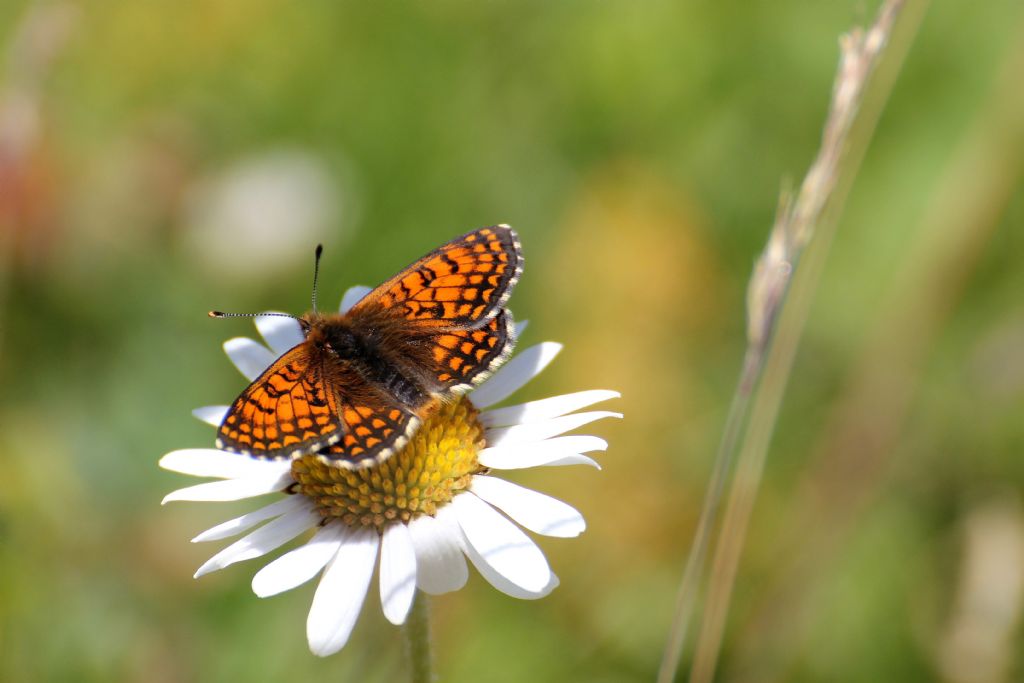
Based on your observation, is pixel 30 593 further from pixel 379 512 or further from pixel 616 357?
pixel 616 357

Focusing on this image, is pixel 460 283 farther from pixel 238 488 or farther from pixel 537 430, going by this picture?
pixel 238 488

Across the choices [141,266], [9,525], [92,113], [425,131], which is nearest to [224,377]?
[141,266]

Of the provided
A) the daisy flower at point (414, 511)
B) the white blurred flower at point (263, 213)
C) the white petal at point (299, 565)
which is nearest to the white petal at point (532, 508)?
the daisy flower at point (414, 511)

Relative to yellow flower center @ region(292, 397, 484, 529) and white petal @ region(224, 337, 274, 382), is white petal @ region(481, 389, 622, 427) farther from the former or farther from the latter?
white petal @ region(224, 337, 274, 382)

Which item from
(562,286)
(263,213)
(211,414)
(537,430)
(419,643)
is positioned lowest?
(419,643)

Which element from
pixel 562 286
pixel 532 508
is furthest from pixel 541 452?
pixel 562 286

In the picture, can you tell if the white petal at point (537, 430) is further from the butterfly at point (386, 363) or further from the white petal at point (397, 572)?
the white petal at point (397, 572)
